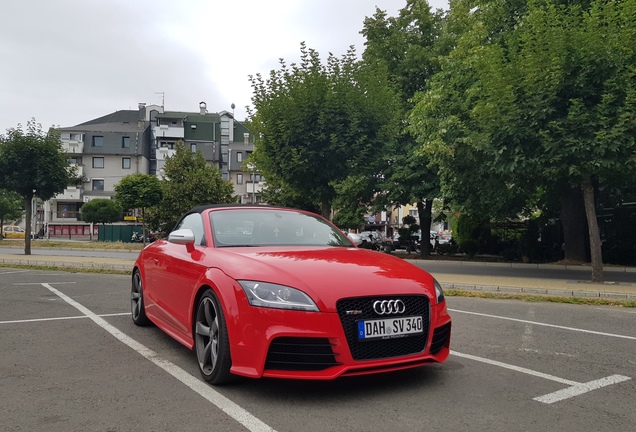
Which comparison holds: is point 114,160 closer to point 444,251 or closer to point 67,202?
point 67,202

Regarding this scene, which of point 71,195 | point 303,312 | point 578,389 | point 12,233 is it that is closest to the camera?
point 303,312

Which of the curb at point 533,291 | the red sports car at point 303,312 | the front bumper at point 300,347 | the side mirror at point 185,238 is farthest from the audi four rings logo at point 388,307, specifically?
the curb at point 533,291

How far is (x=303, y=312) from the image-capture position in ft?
12.2

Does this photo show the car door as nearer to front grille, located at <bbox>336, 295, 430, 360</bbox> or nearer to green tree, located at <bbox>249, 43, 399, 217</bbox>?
front grille, located at <bbox>336, 295, 430, 360</bbox>

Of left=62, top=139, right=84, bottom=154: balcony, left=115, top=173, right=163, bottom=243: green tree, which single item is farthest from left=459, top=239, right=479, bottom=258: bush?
left=62, top=139, right=84, bottom=154: balcony

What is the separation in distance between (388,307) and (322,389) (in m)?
0.81

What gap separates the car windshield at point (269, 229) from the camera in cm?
502

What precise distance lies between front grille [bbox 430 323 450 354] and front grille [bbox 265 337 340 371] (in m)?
0.86

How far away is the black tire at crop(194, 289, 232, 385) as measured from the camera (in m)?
4.01

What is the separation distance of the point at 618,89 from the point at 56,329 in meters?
11.8

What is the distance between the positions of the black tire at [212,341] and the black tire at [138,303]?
91.0 inches

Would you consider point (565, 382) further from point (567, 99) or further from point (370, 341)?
point (567, 99)

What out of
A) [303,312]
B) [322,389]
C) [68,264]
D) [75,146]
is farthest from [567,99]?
[75,146]

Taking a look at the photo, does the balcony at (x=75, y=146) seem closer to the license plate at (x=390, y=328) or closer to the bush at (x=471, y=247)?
the bush at (x=471, y=247)
